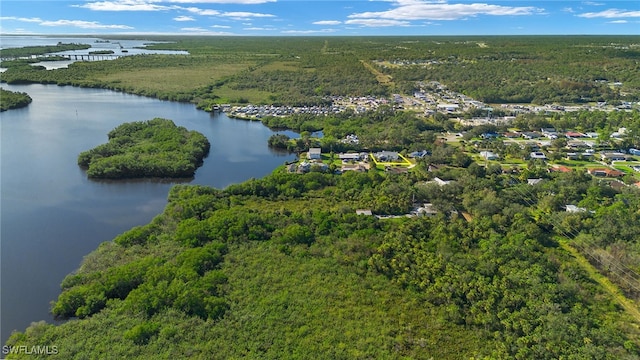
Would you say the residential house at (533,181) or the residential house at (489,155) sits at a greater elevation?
the residential house at (489,155)

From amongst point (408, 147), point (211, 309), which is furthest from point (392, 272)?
point (408, 147)

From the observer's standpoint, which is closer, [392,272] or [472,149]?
[392,272]

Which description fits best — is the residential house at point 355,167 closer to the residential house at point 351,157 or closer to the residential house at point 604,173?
the residential house at point 351,157

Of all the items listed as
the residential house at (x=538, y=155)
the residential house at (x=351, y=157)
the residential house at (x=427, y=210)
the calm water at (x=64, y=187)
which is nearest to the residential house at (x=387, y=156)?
the residential house at (x=351, y=157)

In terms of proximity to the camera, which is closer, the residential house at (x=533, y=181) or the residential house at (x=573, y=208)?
the residential house at (x=573, y=208)

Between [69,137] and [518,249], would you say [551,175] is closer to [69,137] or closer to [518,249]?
[518,249]

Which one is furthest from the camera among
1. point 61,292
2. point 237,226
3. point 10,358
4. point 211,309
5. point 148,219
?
point 148,219

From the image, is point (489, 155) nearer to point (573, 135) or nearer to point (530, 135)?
point (530, 135)
